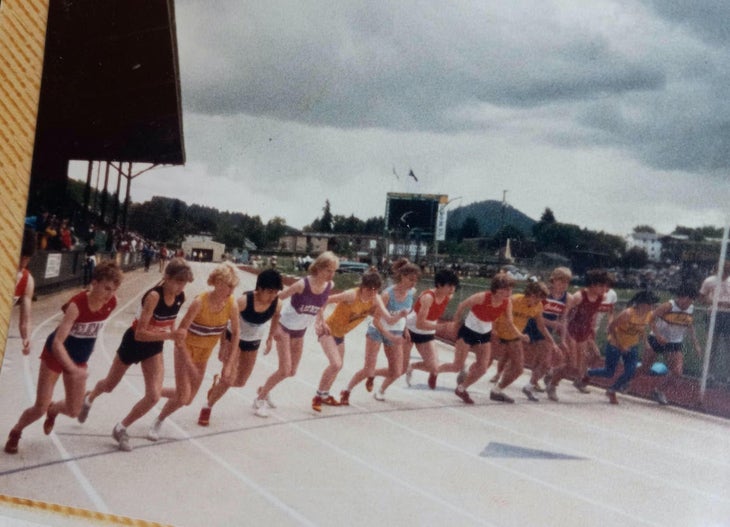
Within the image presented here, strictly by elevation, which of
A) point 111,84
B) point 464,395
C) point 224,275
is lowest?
point 464,395

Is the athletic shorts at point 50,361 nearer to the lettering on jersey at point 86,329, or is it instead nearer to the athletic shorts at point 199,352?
the lettering on jersey at point 86,329

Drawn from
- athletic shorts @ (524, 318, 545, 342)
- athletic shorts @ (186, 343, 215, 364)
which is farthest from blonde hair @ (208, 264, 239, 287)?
athletic shorts @ (524, 318, 545, 342)

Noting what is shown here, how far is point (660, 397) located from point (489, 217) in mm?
1527

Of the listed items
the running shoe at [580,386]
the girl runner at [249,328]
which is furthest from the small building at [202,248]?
the running shoe at [580,386]

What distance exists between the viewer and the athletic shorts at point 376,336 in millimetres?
3982

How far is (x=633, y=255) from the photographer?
279cm

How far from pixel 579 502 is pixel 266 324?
1.93 meters

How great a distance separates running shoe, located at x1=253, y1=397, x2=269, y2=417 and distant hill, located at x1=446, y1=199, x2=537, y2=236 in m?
1.41

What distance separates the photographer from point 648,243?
2771 mm

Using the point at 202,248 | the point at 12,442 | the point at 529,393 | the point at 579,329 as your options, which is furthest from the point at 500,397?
the point at 12,442

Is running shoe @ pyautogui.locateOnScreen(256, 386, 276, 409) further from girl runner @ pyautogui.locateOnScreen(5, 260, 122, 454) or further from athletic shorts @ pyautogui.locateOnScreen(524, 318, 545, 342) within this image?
athletic shorts @ pyautogui.locateOnScreen(524, 318, 545, 342)

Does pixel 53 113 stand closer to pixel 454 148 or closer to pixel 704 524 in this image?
pixel 454 148

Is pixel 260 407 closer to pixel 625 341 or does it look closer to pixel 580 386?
pixel 580 386

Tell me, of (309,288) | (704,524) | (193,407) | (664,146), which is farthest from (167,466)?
(664,146)
